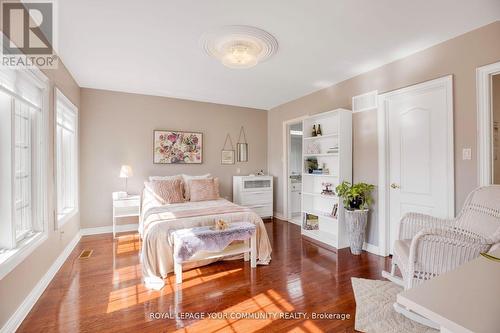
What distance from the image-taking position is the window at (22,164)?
1.89 m

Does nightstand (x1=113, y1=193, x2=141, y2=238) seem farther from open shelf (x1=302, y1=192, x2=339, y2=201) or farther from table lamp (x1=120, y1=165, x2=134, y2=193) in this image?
open shelf (x1=302, y1=192, x2=339, y2=201)

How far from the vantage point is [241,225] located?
113 inches

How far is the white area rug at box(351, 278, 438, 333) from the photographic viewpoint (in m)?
1.78

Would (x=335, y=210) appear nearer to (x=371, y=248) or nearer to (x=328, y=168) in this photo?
(x=371, y=248)

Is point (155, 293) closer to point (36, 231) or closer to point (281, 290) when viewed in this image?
point (281, 290)

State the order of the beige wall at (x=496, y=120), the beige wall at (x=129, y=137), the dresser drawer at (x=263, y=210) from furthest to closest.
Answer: the dresser drawer at (x=263, y=210)
the beige wall at (x=129, y=137)
the beige wall at (x=496, y=120)

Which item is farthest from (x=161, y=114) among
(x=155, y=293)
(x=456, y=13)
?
(x=456, y=13)

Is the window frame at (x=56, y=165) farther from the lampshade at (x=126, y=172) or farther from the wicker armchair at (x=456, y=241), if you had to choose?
the wicker armchair at (x=456, y=241)

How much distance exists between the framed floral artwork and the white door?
3.42m

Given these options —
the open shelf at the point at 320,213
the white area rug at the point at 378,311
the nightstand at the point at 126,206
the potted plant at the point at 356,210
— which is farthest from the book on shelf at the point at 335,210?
the nightstand at the point at 126,206

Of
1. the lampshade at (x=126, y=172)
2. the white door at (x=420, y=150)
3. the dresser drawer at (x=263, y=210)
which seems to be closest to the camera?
the white door at (x=420, y=150)

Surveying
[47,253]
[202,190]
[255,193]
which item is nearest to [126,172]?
[202,190]

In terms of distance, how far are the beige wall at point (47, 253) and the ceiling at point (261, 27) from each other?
28 centimetres

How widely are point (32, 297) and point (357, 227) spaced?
3.58 metres
